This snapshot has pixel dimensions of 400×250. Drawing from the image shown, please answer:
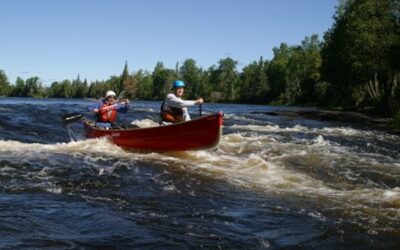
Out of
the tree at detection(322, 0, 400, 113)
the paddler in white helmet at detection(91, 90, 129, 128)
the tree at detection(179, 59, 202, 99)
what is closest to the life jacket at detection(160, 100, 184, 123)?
the paddler in white helmet at detection(91, 90, 129, 128)

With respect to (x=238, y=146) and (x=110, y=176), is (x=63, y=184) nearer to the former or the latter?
(x=110, y=176)

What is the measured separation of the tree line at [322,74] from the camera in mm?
45031

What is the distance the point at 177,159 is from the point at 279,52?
115 m

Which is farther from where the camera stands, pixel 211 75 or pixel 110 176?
pixel 211 75

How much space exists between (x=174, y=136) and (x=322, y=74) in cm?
5172

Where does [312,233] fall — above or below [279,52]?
below

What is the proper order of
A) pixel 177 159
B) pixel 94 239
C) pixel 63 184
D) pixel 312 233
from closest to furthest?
pixel 94 239, pixel 312 233, pixel 63 184, pixel 177 159

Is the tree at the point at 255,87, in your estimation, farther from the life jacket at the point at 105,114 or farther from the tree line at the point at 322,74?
the life jacket at the point at 105,114

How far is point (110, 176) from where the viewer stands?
10.1 metres

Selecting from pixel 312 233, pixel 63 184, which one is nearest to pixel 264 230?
pixel 312 233

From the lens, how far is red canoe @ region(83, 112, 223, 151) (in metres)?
12.8

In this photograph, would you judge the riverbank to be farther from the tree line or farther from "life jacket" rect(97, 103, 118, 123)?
"life jacket" rect(97, 103, 118, 123)

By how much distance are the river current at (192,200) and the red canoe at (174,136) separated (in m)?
0.31

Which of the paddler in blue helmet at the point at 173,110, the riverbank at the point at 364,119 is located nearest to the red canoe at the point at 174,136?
the paddler in blue helmet at the point at 173,110
